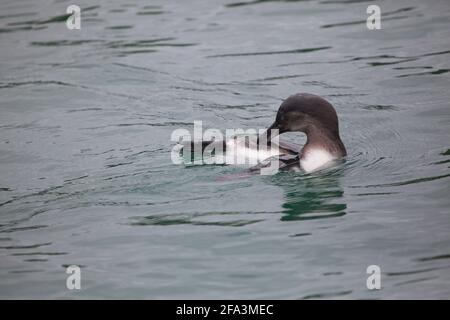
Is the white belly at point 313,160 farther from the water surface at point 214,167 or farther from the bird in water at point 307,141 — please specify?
the water surface at point 214,167

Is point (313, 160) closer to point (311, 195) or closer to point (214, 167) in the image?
point (311, 195)

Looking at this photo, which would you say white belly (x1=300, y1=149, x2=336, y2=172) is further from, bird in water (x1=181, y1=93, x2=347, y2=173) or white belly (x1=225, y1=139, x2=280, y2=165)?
white belly (x1=225, y1=139, x2=280, y2=165)

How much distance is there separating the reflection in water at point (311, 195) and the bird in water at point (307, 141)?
0.15 meters

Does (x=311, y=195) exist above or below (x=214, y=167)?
below

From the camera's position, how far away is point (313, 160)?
31.7 feet

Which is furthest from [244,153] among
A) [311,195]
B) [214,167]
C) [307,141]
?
[311,195]

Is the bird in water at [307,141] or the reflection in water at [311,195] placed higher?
the bird in water at [307,141]

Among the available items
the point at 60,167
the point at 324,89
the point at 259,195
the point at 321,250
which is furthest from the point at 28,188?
the point at 324,89

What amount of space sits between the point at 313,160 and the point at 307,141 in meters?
0.24

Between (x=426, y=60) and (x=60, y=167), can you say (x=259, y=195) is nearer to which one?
(x=60, y=167)

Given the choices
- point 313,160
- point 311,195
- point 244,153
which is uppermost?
point 244,153

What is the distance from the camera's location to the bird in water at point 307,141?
31.7 feet

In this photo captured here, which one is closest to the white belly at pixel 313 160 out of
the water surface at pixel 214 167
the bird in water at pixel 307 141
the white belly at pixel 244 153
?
the bird in water at pixel 307 141
